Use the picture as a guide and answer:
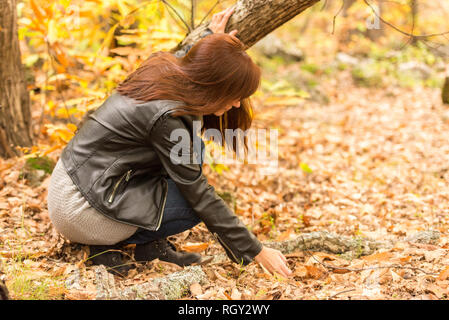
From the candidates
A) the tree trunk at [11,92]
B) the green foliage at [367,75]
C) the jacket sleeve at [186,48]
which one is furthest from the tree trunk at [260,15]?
the green foliage at [367,75]

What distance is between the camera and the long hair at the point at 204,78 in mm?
2092

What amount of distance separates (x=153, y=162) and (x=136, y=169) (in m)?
0.11

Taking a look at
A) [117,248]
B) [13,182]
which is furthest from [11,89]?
[117,248]

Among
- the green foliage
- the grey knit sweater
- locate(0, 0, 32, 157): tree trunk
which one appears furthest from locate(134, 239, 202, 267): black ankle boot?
the green foliage

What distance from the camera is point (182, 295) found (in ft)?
7.09

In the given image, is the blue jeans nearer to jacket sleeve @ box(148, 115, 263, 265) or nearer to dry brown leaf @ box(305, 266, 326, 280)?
jacket sleeve @ box(148, 115, 263, 265)

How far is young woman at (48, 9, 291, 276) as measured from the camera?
2109 millimetres

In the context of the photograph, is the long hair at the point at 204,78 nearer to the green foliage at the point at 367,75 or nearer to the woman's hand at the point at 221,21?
the woman's hand at the point at 221,21

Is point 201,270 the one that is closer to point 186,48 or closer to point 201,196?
point 201,196

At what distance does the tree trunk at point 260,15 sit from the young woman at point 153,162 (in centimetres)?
54

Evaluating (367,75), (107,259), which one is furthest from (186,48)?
(367,75)

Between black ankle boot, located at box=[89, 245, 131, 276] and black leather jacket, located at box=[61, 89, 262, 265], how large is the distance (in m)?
0.32
